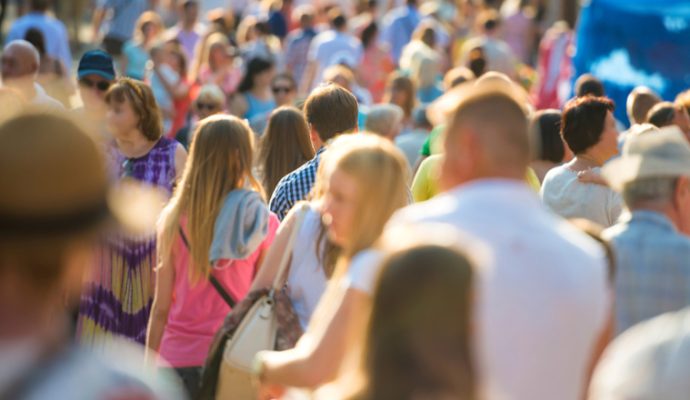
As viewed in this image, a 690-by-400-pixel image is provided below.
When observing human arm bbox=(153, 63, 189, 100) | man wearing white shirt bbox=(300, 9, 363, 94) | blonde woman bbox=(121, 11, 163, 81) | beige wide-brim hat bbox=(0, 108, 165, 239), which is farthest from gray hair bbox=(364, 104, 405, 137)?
beige wide-brim hat bbox=(0, 108, 165, 239)

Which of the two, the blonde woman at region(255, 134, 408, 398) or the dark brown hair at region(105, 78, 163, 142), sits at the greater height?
the blonde woman at region(255, 134, 408, 398)

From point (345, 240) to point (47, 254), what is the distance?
1951 mm

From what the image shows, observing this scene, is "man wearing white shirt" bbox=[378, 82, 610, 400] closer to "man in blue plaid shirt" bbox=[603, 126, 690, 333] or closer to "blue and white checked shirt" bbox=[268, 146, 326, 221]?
"man in blue plaid shirt" bbox=[603, 126, 690, 333]

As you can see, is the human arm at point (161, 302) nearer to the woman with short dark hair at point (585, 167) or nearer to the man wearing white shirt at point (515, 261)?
the woman with short dark hair at point (585, 167)

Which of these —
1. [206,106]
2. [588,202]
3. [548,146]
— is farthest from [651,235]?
[206,106]

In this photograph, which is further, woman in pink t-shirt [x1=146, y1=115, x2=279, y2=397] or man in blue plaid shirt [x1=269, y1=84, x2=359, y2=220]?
man in blue plaid shirt [x1=269, y1=84, x2=359, y2=220]

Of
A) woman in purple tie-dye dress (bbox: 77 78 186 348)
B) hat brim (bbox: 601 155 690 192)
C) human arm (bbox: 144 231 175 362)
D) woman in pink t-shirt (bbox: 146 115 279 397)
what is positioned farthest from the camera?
woman in purple tie-dye dress (bbox: 77 78 186 348)

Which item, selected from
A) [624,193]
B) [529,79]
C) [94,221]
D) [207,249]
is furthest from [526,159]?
[529,79]

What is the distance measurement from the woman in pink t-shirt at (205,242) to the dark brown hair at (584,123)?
1.55 meters

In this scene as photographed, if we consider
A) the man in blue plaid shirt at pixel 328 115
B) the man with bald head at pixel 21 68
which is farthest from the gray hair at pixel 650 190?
the man with bald head at pixel 21 68

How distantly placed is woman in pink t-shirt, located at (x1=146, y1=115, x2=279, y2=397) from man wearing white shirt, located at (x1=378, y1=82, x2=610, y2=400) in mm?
2470

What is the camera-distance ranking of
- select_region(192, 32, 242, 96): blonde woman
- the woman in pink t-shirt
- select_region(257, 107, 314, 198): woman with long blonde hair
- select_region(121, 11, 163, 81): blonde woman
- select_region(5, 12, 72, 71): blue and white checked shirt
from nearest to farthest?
the woman in pink t-shirt
select_region(257, 107, 314, 198): woman with long blonde hair
select_region(5, 12, 72, 71): blue and white checked shirt
select_region(192, 32, 242, 96): blonde woman
select_region(121, 11, 163, 81): blonde woman

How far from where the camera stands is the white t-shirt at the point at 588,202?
269 inches

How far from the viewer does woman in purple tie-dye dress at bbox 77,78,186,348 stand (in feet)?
23.3
